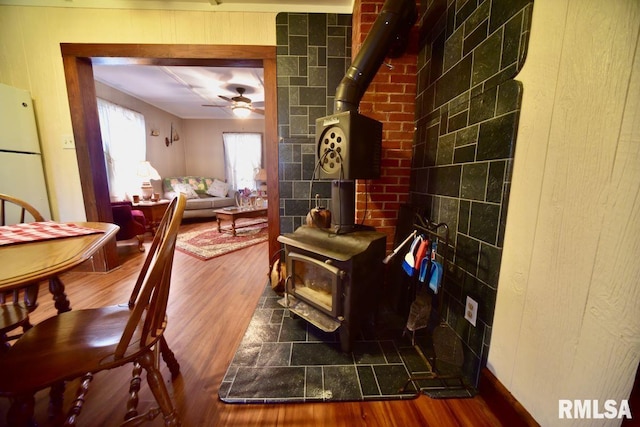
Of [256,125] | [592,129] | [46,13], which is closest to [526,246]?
[592,129]

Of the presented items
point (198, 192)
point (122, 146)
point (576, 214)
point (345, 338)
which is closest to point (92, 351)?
point (345, 338)

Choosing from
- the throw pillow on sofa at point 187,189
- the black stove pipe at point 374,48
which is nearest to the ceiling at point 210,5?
the black stove pipe at point 374,48

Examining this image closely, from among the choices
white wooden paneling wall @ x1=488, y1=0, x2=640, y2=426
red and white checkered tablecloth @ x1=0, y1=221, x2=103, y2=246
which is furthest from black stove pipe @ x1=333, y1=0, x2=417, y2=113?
red and white checkered tablecloth @ x1=0, y1=221, x2=103, y2=246

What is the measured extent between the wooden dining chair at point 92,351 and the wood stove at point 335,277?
2.29 feet

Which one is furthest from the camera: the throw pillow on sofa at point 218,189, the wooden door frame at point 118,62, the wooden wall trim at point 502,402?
the throw pillow on sofa at point 218,189

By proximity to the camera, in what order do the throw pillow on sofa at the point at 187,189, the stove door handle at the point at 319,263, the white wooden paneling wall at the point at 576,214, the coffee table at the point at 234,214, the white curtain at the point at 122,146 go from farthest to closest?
the throw pillow on sofa at the point at 187,189 < the coffee table at the point at 234,214 < the white curtain at the point at 122,146 < the stove door handle at the point at 319,263 < the white wooden paneling wall at the point at 576,214

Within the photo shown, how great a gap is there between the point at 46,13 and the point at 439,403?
159 inches

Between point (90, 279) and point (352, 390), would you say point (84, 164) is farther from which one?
point (352, 390)

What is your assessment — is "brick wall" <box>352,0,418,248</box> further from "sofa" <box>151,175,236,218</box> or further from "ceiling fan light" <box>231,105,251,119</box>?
"sofa" <box>151,175,236,218</box>

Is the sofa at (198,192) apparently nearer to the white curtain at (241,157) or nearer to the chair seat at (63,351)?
the white curtain at (241,157)

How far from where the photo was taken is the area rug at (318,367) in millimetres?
1013

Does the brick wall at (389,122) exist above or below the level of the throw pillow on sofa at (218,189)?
above

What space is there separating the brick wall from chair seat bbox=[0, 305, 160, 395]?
58.3 inches

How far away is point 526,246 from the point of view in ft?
2.68
